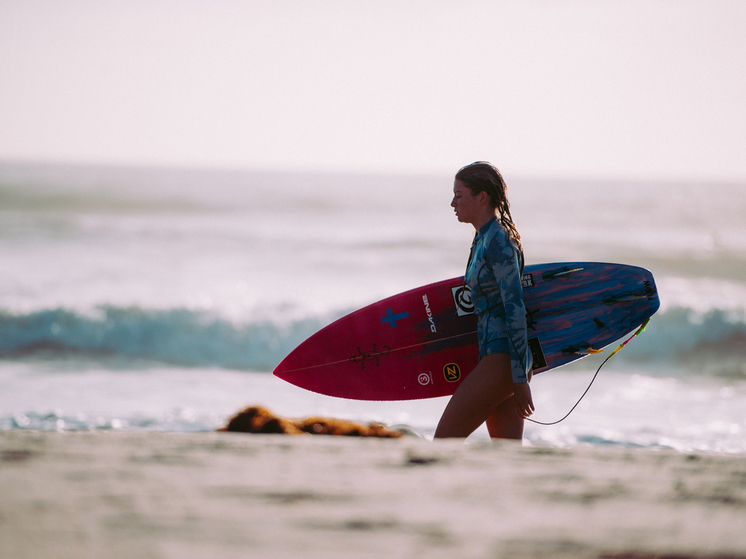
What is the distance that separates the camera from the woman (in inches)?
98.1

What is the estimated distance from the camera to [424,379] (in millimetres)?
3432

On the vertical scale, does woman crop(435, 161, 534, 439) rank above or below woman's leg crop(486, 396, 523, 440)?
above

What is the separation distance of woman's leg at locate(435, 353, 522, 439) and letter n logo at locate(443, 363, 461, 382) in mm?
802

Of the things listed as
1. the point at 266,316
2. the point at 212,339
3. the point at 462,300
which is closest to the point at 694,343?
the point at 266,316

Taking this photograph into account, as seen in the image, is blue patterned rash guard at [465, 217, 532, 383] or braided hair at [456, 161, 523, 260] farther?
braided hair at [456, 161, 523, 260]

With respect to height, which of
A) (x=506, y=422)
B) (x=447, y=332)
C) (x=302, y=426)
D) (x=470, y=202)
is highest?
(x=470, y=202)

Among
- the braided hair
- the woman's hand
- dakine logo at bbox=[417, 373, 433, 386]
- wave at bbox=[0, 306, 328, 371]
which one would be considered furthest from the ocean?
the braided hair

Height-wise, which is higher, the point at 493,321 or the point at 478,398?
the point at 493,321

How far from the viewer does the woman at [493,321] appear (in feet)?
8.18

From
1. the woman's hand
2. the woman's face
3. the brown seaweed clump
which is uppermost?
the woman's face

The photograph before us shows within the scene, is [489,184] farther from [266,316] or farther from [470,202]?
[266,316]

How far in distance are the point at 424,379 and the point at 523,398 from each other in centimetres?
99

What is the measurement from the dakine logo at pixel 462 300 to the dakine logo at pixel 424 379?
1.28 ft

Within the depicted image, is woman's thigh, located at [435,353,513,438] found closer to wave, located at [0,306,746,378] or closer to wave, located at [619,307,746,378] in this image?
wave, located at [0,306,746,378]
